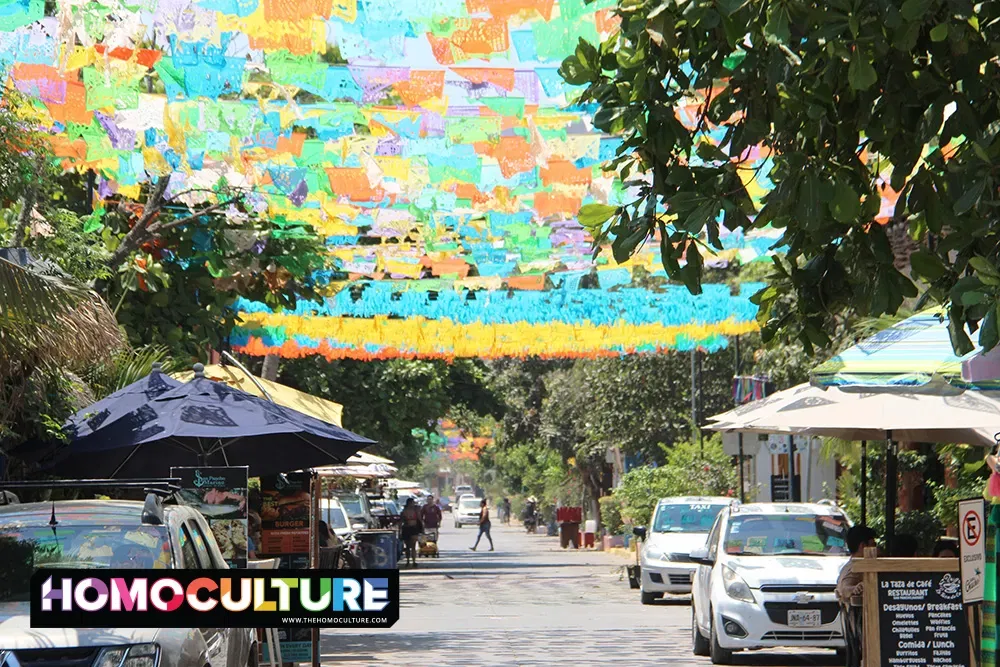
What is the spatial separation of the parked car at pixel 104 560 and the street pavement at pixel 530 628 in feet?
22.7

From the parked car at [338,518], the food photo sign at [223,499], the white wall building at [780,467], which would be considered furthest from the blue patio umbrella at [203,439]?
the parked car at [338,518]

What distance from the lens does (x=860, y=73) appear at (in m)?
6.43

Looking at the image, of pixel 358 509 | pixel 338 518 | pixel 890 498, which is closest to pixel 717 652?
pixel 890 498

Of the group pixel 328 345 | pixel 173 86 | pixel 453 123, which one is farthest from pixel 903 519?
pixel 328 345

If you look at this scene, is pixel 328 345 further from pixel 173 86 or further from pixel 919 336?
pixel 919 336

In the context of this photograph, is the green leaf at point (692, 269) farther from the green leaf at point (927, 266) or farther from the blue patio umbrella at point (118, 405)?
the blue patio umbrella at point (118, 405)

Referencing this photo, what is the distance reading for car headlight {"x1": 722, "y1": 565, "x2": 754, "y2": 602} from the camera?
1623 cm

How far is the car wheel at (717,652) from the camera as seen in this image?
16.3 metres

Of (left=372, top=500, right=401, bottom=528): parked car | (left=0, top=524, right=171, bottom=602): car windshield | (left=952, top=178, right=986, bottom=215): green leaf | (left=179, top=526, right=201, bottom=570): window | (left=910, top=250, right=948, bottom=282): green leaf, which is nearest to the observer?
(left=952, top=178, right=986, bottom=215): green leaf

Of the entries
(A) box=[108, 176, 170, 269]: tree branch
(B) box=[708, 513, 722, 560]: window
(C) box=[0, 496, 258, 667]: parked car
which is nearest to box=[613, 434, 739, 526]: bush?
(B) box=[708, 513, 722, 560]: window

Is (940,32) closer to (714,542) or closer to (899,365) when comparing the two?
(899,365)

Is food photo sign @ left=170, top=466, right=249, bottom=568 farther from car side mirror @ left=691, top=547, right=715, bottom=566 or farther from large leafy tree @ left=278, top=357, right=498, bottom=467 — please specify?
large leafy tree @ left=278, top=357, right=498, bottom=467

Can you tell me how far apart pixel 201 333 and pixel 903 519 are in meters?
9.13

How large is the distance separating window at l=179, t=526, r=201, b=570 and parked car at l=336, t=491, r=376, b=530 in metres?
27.2
